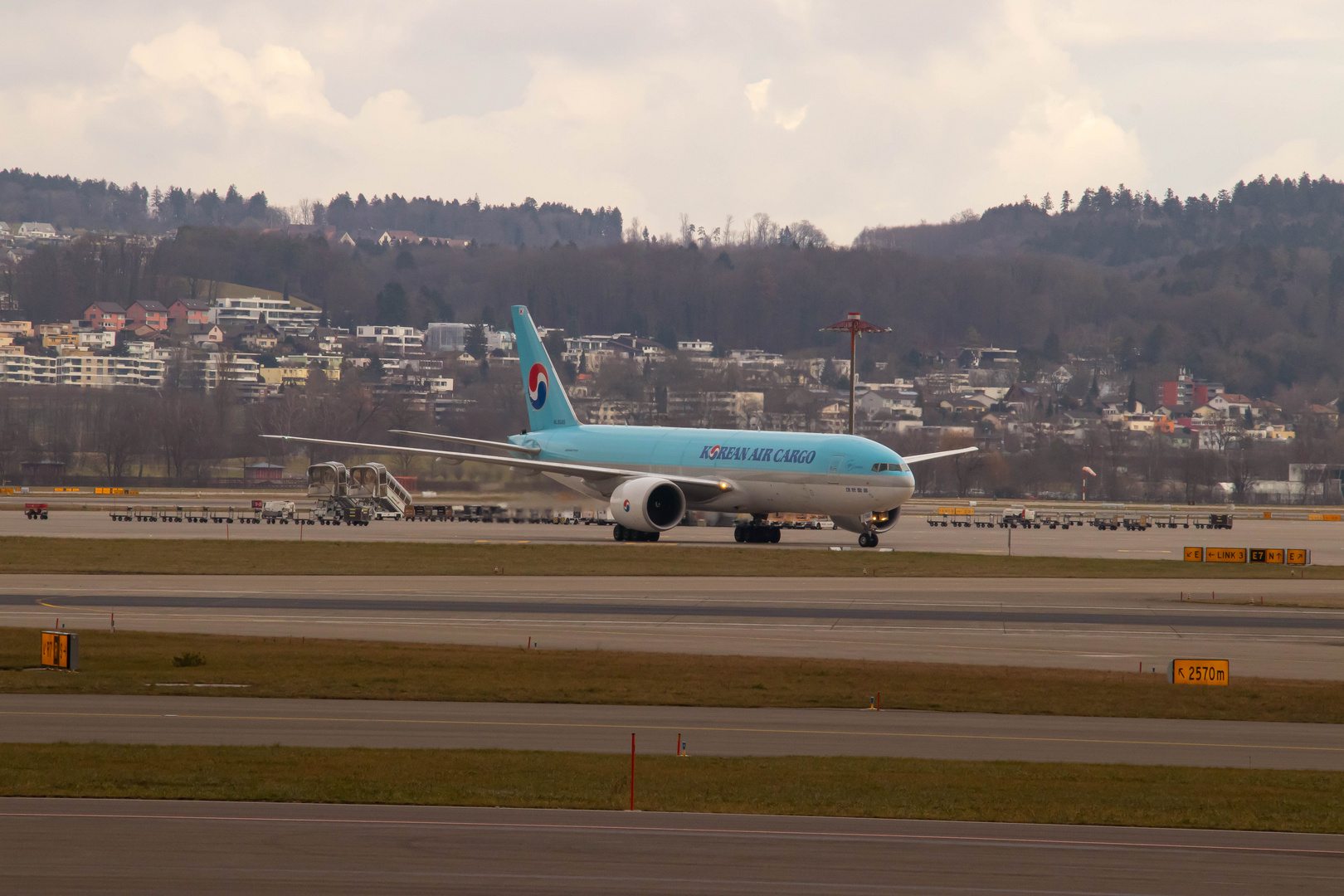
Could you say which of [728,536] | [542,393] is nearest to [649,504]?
[728,536]

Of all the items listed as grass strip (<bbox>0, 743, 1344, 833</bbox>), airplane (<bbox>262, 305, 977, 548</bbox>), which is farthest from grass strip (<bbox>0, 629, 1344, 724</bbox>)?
airplane (<bbox>262, 305, 977, 548</bbox>)

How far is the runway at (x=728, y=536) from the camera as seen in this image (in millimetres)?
63609

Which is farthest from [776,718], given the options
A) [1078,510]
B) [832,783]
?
[1078,510]

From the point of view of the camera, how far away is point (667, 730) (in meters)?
22.6

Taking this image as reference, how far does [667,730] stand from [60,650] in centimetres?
1250

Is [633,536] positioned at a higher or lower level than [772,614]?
lower

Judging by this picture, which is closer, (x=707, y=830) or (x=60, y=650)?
(x=707, y=830)

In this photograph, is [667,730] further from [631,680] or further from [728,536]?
[728,536]

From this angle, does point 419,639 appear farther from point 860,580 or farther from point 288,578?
point 860,580

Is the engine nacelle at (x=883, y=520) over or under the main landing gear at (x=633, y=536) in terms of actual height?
over

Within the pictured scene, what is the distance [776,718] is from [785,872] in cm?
948

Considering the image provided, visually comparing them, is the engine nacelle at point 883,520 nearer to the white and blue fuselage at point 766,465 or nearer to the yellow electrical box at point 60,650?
the white and blue fuselage at point 766,465

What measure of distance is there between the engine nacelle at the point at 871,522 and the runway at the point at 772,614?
41.3ft

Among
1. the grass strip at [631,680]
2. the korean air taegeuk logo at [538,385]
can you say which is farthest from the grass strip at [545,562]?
the grass strip at [631,680]
